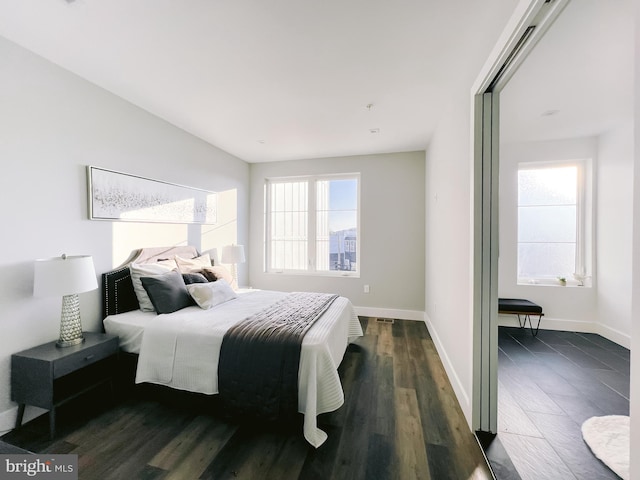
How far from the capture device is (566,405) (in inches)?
78.9

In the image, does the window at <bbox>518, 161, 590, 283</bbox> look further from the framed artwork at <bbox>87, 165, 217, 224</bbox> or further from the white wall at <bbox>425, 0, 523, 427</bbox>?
the framed artwork at <bbox>87, 165, 217, 224</bbox>

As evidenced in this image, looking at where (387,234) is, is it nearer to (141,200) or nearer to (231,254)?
(231,254)

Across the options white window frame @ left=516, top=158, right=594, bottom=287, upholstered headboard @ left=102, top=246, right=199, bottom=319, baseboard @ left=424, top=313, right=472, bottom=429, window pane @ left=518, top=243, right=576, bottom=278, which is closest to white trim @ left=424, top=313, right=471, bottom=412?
baseboard @ left=424, top=313, right=472, bottom=429

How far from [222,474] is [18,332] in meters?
1.74

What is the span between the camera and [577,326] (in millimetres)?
3357

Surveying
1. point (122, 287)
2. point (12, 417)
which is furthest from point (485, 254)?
point (12, 417)

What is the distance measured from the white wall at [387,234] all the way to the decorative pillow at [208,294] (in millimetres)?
1969

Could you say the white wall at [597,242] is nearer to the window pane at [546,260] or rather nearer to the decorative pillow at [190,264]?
the window pane at [546,260]

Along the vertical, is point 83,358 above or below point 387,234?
below

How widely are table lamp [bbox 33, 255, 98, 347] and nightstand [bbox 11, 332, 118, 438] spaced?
0.10m

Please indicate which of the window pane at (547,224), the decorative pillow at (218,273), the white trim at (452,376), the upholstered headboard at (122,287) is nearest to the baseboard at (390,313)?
the white trim at (452,376)

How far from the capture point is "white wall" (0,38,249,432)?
5.95 ft

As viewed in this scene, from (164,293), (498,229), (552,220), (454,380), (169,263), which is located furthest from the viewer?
(552,220)

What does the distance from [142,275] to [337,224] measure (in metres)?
2.88
